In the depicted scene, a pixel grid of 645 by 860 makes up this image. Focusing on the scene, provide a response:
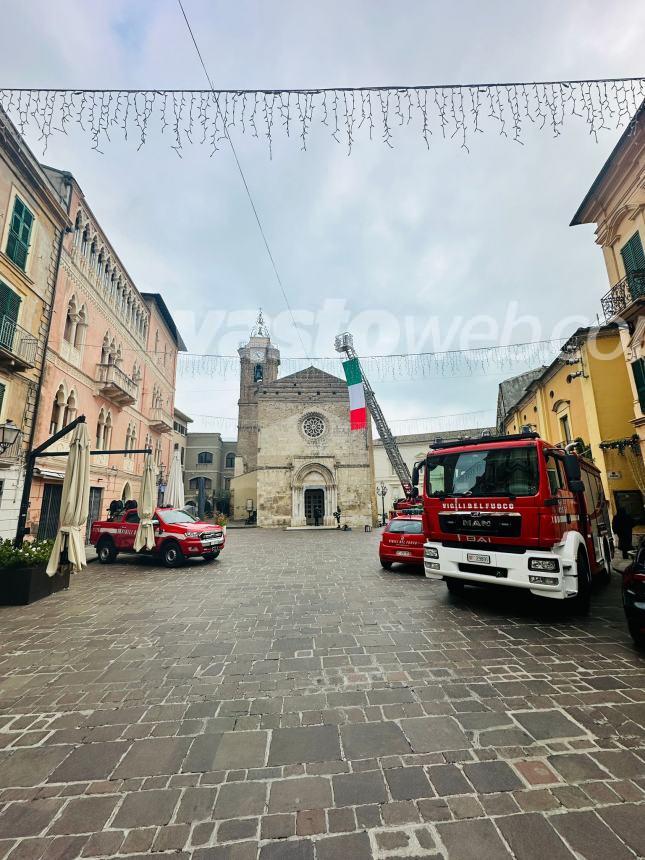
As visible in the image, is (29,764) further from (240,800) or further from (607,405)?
(607,405)

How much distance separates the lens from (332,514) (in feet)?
93.7

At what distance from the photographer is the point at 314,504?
29281 mm

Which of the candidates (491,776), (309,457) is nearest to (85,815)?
(491,776)

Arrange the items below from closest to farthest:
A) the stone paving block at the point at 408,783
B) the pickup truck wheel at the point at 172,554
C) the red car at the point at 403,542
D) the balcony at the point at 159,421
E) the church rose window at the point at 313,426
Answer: the stone paving block at the point at 408,783 → the red car at the point at 403,542 → the pickup truck wheel at the point at 172,554 → the balcony at the point at 159,421 → the church rose window at the point at 313,426

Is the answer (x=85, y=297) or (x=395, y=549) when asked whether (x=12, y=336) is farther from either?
(x=395, y=549)

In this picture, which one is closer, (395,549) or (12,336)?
(395,549)

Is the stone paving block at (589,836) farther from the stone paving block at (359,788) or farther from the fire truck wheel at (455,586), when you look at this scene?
the fire truck wheel at (455,586)

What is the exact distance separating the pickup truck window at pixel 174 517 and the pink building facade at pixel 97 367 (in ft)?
13.7


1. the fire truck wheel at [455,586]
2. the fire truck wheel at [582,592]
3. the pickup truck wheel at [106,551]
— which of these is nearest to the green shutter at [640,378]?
the fire truck wheel at [582,592]

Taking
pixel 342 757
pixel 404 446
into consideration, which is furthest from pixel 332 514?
pixel 342 757

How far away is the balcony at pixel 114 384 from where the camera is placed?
15.3 meters

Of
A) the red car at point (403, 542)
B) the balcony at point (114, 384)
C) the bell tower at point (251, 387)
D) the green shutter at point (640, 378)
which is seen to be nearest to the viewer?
the red car at point (403, 542)

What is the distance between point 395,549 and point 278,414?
22139 millimetres

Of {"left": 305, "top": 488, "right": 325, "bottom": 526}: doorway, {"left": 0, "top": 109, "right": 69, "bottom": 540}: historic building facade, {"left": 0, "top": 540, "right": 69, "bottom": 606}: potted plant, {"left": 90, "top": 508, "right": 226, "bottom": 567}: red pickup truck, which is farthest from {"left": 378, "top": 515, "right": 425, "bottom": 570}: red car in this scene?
{"left": 305, "top": 488, "right": 325, "bottom": 526}: doorway
